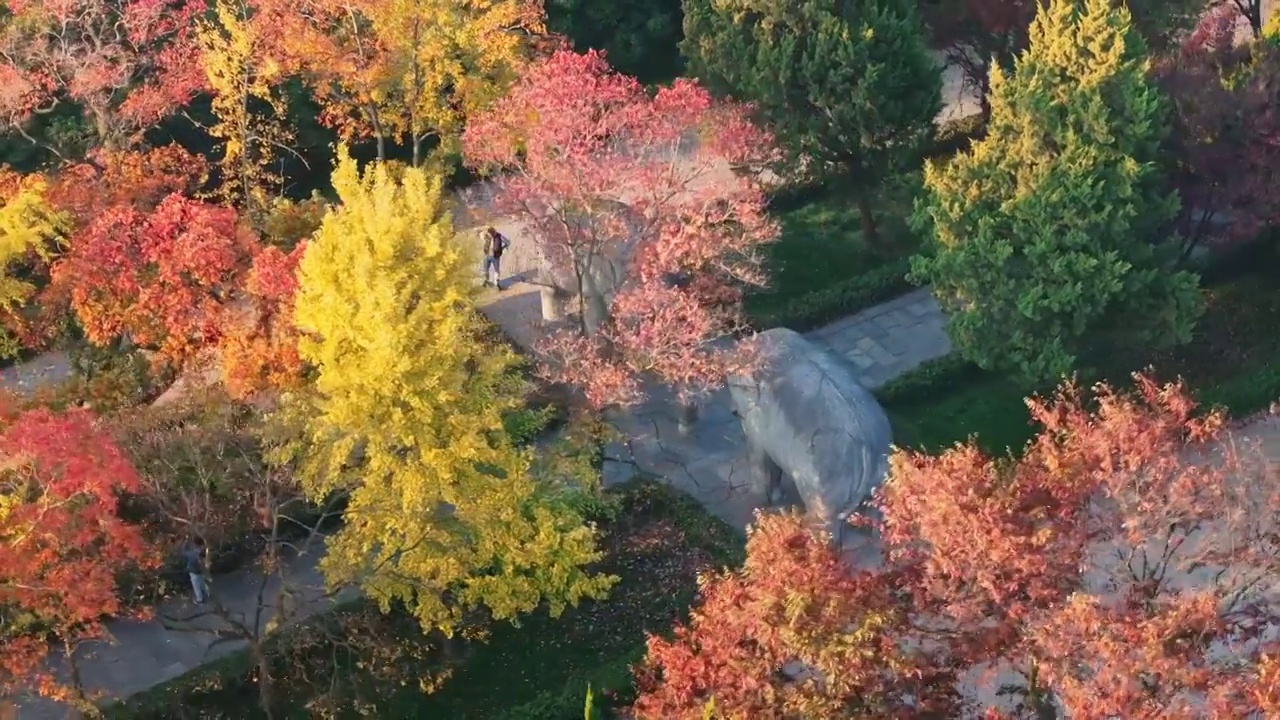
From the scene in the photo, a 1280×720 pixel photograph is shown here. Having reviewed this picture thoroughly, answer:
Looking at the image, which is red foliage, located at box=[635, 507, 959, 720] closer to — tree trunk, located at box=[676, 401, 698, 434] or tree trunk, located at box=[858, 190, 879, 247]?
tree trunk, located at box=[676, 401, 698, 434]

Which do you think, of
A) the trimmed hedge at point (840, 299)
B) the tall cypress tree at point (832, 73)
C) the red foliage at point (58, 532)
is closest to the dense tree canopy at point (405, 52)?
the tall cypress tree at point (832, 73)

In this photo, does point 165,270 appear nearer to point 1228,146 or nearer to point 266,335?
point 266,335

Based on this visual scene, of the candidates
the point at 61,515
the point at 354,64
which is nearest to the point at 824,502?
the point at 61,515

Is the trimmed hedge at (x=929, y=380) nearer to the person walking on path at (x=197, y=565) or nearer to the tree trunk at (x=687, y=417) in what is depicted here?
the tree trunk at (x=687, y=417)

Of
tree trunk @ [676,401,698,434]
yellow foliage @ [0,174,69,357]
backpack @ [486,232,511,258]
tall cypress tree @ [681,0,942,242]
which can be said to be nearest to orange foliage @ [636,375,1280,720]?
tree trunk @ [676,401,698,434]

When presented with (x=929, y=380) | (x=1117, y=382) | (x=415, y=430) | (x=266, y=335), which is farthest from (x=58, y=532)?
(x=1117, y=382)
